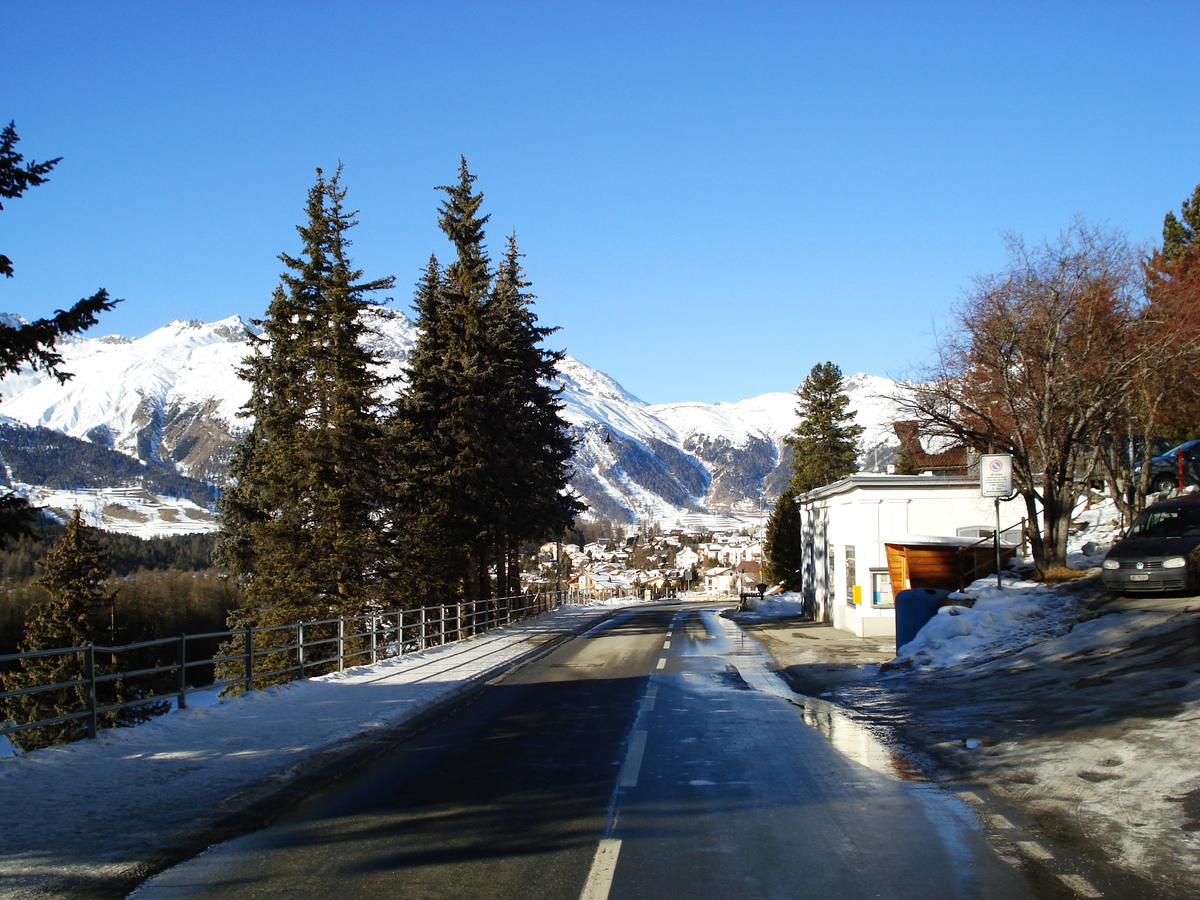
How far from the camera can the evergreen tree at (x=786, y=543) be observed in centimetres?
6669

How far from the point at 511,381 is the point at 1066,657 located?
24851 mm

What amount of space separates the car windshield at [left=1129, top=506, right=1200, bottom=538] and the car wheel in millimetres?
16298

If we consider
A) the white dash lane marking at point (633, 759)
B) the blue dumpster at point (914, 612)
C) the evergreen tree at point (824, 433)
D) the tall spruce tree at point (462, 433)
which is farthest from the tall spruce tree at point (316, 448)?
the evergreen tree at point (824, 433)

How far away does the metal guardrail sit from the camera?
10.2 meters

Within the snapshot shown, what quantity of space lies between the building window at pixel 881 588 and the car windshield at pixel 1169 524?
30.5 ft

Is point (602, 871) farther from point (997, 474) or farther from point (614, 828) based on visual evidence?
point (997, 474)

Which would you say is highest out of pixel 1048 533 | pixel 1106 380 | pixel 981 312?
pixel 981 312

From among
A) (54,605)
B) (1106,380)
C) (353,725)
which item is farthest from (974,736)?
(54,605)

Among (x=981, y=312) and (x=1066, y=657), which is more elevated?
(x=981, y=312)

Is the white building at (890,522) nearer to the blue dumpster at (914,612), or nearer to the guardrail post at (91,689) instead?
the blue dumpster at (914,612)

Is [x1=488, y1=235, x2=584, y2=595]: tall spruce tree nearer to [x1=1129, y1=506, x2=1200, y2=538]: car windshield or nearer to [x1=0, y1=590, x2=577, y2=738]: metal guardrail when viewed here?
[x1=0, y1=590, x2=577, y2=738]: metal guardrail

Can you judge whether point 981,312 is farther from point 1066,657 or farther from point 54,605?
point 54,605

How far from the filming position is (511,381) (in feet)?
117

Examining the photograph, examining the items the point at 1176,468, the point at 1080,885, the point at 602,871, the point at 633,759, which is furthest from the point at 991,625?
the point at 1176,468
